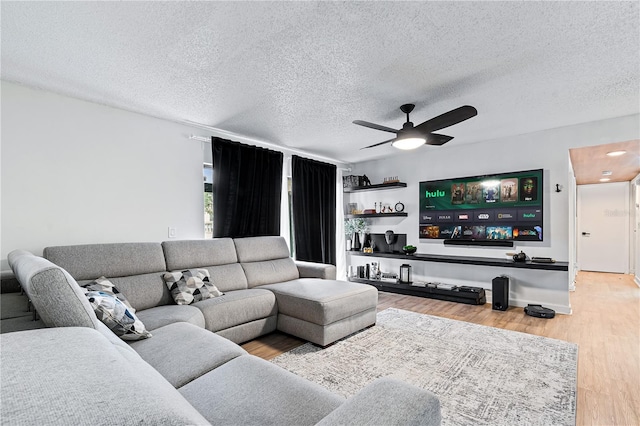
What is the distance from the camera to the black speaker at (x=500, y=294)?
416cm

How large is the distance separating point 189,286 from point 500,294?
3.89 m

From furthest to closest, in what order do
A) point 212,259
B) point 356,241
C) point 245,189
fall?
1. point 356,241
2. point 245,189
3. point 212,259

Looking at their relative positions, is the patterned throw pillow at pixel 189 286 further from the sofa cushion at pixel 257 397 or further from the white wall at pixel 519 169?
the white wall at pixel 519 169

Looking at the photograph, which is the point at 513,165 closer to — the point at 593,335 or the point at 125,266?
the point at 593,335

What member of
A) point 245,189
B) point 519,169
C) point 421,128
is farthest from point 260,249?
point 519,169

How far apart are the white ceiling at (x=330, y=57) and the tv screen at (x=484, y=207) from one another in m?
1.10

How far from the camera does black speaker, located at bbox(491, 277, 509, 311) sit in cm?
416

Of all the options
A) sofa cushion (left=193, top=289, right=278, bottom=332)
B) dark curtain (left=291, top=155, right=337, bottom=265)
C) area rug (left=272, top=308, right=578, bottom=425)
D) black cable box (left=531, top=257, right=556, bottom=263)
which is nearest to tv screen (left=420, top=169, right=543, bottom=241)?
black cable box (left=531, top=257, right=556, bottom=263)

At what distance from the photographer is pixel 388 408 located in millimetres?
871

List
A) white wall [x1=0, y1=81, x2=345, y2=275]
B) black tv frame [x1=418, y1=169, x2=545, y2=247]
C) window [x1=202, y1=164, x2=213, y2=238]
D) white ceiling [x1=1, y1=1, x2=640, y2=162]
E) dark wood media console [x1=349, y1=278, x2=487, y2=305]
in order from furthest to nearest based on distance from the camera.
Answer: dark wood media console [x1=349, y1=278, x2=487, y2=305], black tv frame [x1=418, y1=169, x2=545, y2=247], window [x1=202, y1=164, x2=213, y2=238], white wall [x1=0, y1=81, x2=345, y2=275], white ceiling [x1=1, y1=1, x2=640, y2=162]

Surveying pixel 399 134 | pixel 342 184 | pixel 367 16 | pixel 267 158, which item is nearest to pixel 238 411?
pixel 367 16

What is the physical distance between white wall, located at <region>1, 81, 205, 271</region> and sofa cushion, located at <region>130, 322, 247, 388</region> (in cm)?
174

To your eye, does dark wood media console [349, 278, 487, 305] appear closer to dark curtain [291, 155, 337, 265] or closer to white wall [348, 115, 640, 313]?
white wall [348, 115, 640, 313]

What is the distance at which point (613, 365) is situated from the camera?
100 inches
